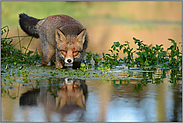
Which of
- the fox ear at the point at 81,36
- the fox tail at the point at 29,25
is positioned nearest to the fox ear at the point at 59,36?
the fox ear at the point at 81,36

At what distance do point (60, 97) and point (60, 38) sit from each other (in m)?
2.86

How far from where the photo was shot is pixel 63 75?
761 centimetres

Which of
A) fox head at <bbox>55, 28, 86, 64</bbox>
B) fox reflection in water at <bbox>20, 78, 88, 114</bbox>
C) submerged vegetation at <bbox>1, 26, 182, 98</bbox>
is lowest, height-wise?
fox reflection in water at <bbox>20, 78, 88, 114</bbox>

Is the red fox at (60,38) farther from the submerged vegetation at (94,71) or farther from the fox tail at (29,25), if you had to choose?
the submerged vegetation at (94,71)

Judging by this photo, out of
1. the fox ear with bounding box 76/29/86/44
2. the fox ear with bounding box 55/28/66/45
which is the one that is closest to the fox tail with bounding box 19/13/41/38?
the fox ear with bounding box 55/28/66/45

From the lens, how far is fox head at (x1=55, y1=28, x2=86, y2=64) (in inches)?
317

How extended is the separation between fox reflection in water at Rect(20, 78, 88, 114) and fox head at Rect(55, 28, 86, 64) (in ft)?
4.69

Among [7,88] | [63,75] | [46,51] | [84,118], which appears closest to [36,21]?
[46,51]

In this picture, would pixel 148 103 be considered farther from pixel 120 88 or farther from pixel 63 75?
pixel 63 75

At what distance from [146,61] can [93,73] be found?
70.7 inches

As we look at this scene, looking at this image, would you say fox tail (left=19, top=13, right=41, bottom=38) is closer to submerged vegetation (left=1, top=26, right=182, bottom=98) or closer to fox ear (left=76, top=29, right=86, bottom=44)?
submerged vegetation (left=1, top=26, right=182, bottom=98)

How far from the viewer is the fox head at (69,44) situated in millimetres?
8047

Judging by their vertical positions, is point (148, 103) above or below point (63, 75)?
below

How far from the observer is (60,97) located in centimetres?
560
